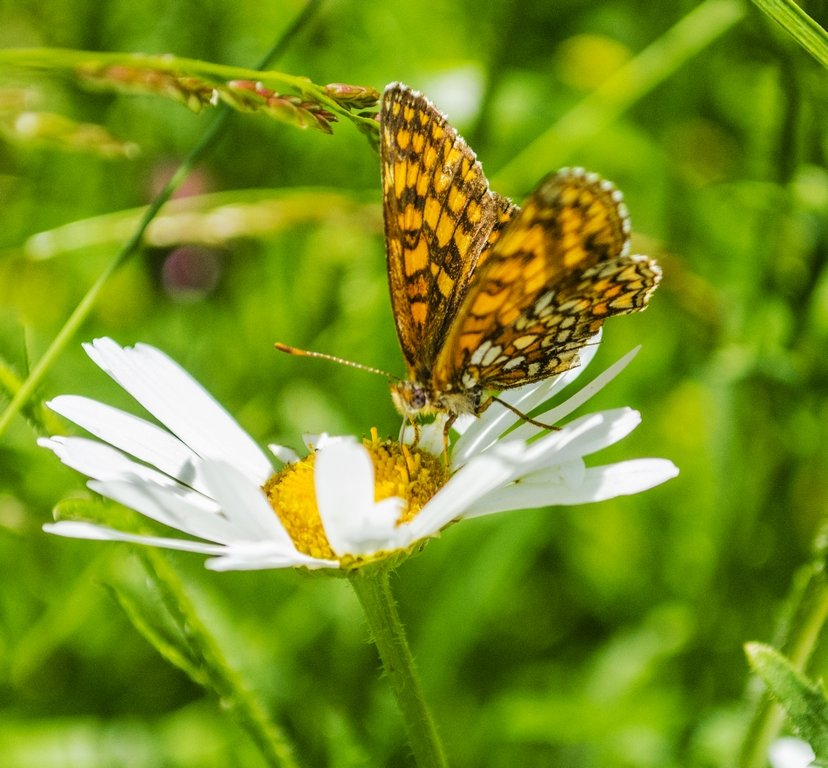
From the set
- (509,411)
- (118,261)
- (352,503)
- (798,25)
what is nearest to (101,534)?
(352,503)

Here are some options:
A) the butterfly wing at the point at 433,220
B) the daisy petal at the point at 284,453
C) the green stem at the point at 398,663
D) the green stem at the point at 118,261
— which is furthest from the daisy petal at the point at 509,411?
the green stem at the point at 118,261

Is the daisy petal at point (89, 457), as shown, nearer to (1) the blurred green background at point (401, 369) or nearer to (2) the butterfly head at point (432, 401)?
(1) the blurred green background at point (401, 369)

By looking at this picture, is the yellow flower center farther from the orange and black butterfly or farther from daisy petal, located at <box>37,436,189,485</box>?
daisy petal, located at <box>37,436,189,485</box>

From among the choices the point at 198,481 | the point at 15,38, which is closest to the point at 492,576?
the point at 198,481

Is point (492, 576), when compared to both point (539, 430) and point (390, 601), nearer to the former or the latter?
point (539, 430)

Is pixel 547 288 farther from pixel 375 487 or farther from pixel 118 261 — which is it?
pixel 118 261
